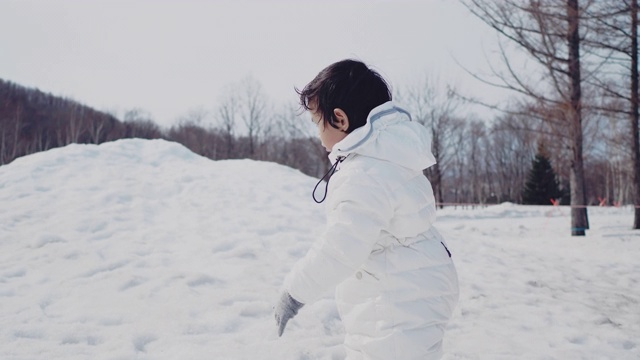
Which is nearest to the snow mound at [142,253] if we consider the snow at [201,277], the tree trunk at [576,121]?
the snow at [201,277]

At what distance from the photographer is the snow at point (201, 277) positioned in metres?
2.90

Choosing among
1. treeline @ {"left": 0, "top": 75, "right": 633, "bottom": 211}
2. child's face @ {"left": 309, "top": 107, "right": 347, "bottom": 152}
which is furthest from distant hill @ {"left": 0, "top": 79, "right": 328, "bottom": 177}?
child's face @ {"left": 309, "top": 107, "right": 347, "bottom": 152}

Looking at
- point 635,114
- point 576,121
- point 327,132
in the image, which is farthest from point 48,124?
point 327,132

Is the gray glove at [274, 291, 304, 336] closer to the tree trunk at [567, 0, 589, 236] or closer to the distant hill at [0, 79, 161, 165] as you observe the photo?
the tree trunk at [567, 0, 589, 236]

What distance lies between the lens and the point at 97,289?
3.58 metres

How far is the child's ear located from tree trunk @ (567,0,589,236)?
9.99 meters

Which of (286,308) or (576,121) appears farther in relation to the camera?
(576,121)

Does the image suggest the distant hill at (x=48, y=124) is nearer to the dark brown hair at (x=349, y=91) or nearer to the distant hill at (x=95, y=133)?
the distant hill at (x=95, y=133)

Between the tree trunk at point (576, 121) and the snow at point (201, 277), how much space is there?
7.95 feet

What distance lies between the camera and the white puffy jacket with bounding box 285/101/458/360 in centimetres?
149

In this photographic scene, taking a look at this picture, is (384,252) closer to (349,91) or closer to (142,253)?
(349,91)

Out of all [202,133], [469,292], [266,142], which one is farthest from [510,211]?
[202,133]

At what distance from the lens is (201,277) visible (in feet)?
13.0

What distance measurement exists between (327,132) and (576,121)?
10131 millimetres
